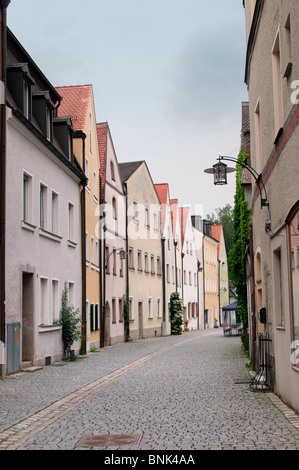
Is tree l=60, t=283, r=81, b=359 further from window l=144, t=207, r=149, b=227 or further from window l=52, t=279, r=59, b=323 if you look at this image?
window l=144, t=207, r=149, b=227

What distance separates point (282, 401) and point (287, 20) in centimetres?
596

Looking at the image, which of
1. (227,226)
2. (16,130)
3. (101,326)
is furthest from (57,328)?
(227,226)

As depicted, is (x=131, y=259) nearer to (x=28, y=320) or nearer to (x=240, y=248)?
(x=240, y=248)

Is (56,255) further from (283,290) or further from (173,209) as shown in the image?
(173,209)

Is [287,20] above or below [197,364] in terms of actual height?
above

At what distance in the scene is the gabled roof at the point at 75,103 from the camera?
25.5m

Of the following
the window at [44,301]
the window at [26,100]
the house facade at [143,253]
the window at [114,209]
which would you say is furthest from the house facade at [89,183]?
the house facade at [143,253]

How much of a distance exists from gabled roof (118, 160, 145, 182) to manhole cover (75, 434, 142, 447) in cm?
2911

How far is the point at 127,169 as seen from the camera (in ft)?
126

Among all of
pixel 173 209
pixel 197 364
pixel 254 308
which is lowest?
pixel 197 364

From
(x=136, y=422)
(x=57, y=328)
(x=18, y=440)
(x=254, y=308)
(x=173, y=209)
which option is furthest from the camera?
(x=173, y=209)

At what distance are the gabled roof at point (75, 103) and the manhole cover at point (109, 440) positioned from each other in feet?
61.7

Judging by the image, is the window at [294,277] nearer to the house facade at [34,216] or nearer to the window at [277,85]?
the window at [277,85]

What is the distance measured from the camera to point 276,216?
10617 millimetres
